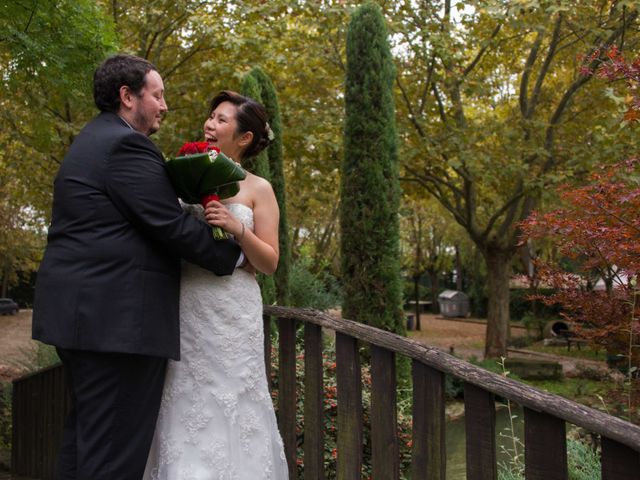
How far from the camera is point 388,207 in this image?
8164 mm

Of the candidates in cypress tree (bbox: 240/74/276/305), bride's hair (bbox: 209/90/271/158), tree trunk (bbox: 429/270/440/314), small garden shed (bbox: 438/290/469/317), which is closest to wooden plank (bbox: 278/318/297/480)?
bride's hair (bbox: 209/90/271/158)

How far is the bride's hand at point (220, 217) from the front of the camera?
104 inches

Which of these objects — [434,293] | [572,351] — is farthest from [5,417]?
[434,293]

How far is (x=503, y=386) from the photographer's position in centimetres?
219

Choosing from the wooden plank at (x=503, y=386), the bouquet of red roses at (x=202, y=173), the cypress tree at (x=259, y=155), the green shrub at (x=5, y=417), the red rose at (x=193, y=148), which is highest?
the cypress tree at (x=259, y=155)

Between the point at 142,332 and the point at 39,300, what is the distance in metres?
0.41

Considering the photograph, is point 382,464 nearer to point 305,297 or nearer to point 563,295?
point 563,295

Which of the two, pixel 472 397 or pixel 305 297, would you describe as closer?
pixel 472 397

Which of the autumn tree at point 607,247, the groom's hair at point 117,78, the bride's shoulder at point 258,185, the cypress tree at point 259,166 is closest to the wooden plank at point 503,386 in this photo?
the bride's shoulder at point 258,185

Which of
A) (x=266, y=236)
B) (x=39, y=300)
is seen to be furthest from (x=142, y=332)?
(x=266, y=236)

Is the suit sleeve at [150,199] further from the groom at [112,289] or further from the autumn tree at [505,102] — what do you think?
the autumn tree at [505,102]

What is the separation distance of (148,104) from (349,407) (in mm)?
1531

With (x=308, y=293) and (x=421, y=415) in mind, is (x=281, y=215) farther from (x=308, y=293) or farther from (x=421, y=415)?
(x=421, y=415)

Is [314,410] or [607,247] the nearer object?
[314,410]
